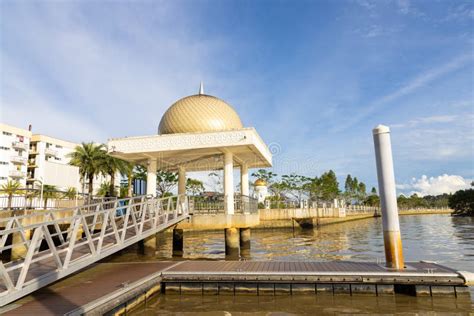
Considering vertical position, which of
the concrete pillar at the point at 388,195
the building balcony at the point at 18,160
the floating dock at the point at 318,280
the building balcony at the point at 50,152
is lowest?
the floating dock at the point at 318,280

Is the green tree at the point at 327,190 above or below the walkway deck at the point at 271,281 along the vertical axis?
above

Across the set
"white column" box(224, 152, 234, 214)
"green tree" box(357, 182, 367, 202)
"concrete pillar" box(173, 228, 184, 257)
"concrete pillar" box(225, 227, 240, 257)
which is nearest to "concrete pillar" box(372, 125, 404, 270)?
"concrete pillar" box(225, 227, 240, 257)

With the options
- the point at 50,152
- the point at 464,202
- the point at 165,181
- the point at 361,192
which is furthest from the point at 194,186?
the point at 361,192

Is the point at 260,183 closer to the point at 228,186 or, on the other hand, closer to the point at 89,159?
the point at 89,159

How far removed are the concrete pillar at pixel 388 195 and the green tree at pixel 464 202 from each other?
80.8 meters

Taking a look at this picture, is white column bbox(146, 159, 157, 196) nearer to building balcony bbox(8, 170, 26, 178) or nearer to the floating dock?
the floating dock

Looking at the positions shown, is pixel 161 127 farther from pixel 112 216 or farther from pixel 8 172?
pixel 8 172

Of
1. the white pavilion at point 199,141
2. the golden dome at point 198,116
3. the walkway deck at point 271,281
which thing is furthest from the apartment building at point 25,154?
the walkway deck at point 271,281

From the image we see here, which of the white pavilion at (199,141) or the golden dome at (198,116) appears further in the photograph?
the golden dome at (198,116)

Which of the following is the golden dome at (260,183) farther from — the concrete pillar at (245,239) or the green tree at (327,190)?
the concrete pillar at (245,239)

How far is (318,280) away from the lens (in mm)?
9438

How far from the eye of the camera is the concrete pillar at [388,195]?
10352mm

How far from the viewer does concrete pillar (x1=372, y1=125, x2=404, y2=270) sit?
10352mm

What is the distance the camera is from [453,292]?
9000 millimetres
